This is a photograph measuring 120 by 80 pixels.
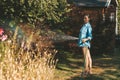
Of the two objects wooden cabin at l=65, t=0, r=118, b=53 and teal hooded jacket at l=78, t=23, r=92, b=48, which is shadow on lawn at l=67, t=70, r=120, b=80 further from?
wooden cabin at l=65, t=0, r=118, b=53

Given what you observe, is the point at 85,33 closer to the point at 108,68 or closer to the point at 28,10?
the point at 28,10

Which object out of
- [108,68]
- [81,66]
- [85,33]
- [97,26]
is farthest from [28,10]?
[97,26]

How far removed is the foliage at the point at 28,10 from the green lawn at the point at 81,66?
2035mm

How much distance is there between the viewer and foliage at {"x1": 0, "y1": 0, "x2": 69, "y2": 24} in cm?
1446

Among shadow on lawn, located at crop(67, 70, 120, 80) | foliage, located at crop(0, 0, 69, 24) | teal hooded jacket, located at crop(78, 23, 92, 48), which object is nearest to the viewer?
teal hooded jacket, located at crop(78, 23, 92, 48)

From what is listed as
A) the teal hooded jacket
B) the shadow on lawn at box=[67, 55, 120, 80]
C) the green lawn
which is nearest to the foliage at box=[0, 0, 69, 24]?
the teal hooded jacket

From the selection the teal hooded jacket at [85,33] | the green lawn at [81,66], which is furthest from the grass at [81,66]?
the teal hooded jacket at [85,33]

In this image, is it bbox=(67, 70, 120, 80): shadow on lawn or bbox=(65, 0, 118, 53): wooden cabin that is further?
bbox=(65, 0, 118, 53): wooden cabin

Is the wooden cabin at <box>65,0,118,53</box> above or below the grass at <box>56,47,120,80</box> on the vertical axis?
above

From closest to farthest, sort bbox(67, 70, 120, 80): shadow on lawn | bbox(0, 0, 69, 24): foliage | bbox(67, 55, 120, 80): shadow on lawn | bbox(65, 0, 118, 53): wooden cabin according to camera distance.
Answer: bbox(67, 70, 120, 80): shadow on lawn → bbox(67, 55, 120, 80): shadow on lawn → bbox(0, 0, 69, 24): foliage → bbox(65, 0, 118, 53): wooden cabin

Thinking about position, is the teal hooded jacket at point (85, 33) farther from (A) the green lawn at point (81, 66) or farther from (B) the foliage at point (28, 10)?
(B) the foliage at point (28, 10)

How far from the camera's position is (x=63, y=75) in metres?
14.0

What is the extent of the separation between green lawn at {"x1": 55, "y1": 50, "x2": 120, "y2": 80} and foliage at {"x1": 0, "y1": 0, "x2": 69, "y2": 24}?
2035 millimetres

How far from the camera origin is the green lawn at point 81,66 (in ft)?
45.6
